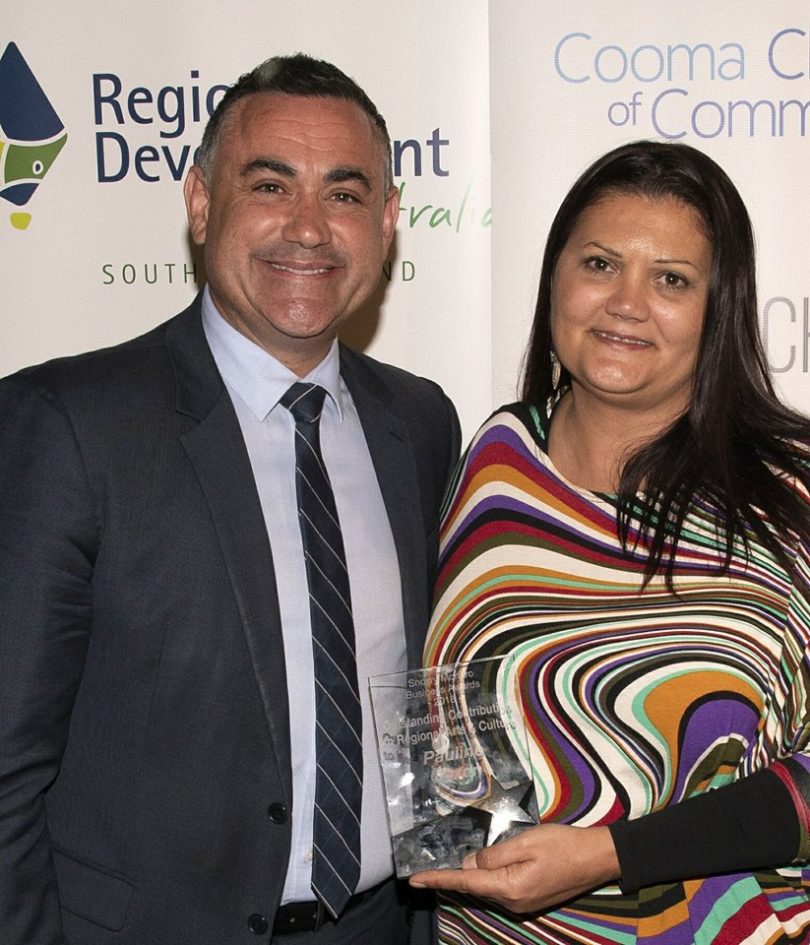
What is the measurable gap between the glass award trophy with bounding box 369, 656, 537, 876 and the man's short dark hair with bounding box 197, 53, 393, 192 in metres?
1.27

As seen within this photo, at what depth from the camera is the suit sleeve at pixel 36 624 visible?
2.02 metres

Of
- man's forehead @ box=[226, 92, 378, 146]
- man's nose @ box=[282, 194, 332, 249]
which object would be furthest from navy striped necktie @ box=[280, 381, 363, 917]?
→ man's forehead @ box=[226, 92, 378, 146]

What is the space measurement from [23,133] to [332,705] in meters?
2.34

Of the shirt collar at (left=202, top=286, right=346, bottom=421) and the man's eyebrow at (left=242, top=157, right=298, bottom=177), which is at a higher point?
the man's eyebrow at (left=242, top=157, right=298, bottom=177)

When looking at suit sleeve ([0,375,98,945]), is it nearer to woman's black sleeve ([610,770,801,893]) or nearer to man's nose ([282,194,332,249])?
man's nose ([282,194,332,249])

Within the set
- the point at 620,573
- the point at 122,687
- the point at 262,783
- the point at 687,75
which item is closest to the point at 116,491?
the point at 122,687

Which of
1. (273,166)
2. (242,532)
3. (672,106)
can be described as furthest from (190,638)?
(672,106)

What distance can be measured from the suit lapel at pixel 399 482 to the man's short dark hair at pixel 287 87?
0.57 metres

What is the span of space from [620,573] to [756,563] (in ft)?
0.85

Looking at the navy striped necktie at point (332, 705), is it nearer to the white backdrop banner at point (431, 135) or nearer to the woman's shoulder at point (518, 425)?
the woman's shoulder at point (518, 425)

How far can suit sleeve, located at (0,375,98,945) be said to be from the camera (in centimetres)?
202

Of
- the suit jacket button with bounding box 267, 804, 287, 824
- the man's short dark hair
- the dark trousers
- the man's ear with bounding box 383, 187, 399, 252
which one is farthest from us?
the man's ear with bounding box 383, 187, 399, 252

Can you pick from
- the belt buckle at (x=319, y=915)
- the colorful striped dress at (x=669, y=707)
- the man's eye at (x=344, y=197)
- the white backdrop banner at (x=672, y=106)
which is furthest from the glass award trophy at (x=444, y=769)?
the white backdrop banner at (x=672, y=106)

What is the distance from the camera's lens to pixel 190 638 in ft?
6.97
